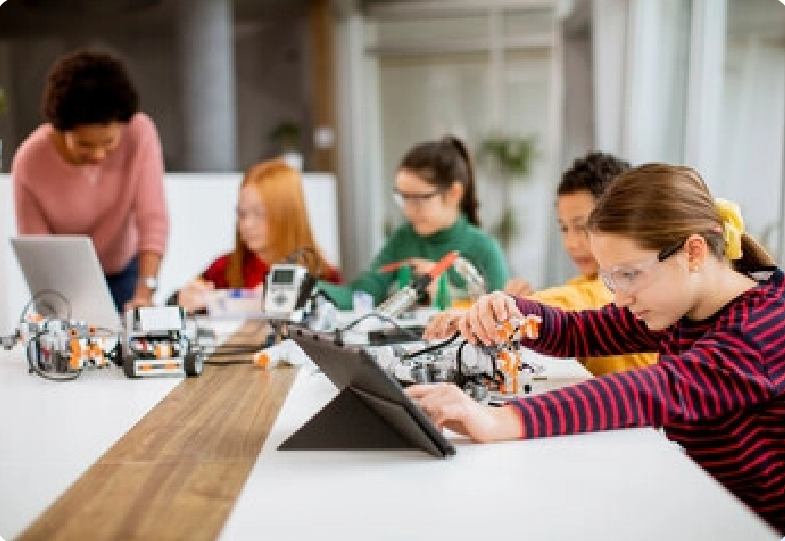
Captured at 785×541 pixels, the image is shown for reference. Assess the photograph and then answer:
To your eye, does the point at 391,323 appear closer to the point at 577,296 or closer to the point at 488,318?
the point at 577,296

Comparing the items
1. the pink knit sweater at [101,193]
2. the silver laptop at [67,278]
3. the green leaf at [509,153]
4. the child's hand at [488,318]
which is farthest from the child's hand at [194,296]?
Answer: the green leaf at [509,153]

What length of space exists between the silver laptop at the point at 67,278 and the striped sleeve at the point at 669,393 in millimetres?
1119

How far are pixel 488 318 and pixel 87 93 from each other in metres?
1.38

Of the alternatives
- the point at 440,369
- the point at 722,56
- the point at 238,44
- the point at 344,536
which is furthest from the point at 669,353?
the point at 238,44

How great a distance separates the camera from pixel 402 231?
3.04 m

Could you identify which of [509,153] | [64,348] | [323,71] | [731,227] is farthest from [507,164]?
[731,227]

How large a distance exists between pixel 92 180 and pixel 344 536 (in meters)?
2.06

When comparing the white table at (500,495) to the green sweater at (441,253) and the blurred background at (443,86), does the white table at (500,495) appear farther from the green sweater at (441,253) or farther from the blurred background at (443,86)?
the blurred background at (443,86)

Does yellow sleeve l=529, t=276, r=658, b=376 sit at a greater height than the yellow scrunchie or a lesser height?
lesser

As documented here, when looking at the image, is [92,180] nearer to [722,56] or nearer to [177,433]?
[177,433]

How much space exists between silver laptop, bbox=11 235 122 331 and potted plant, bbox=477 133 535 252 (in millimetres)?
4883

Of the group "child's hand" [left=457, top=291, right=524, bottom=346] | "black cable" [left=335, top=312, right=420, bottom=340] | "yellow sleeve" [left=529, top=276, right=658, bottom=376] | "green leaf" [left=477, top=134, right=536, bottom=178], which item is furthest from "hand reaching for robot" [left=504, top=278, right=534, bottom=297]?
"green leaf" [left=477, top=134, right=536, bottom=178]

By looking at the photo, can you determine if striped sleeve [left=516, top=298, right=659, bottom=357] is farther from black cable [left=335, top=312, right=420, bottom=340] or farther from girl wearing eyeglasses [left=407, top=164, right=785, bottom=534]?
black cable [left=335, top=312, right=420, bottom=340]

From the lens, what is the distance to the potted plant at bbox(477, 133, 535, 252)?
6594 mm
